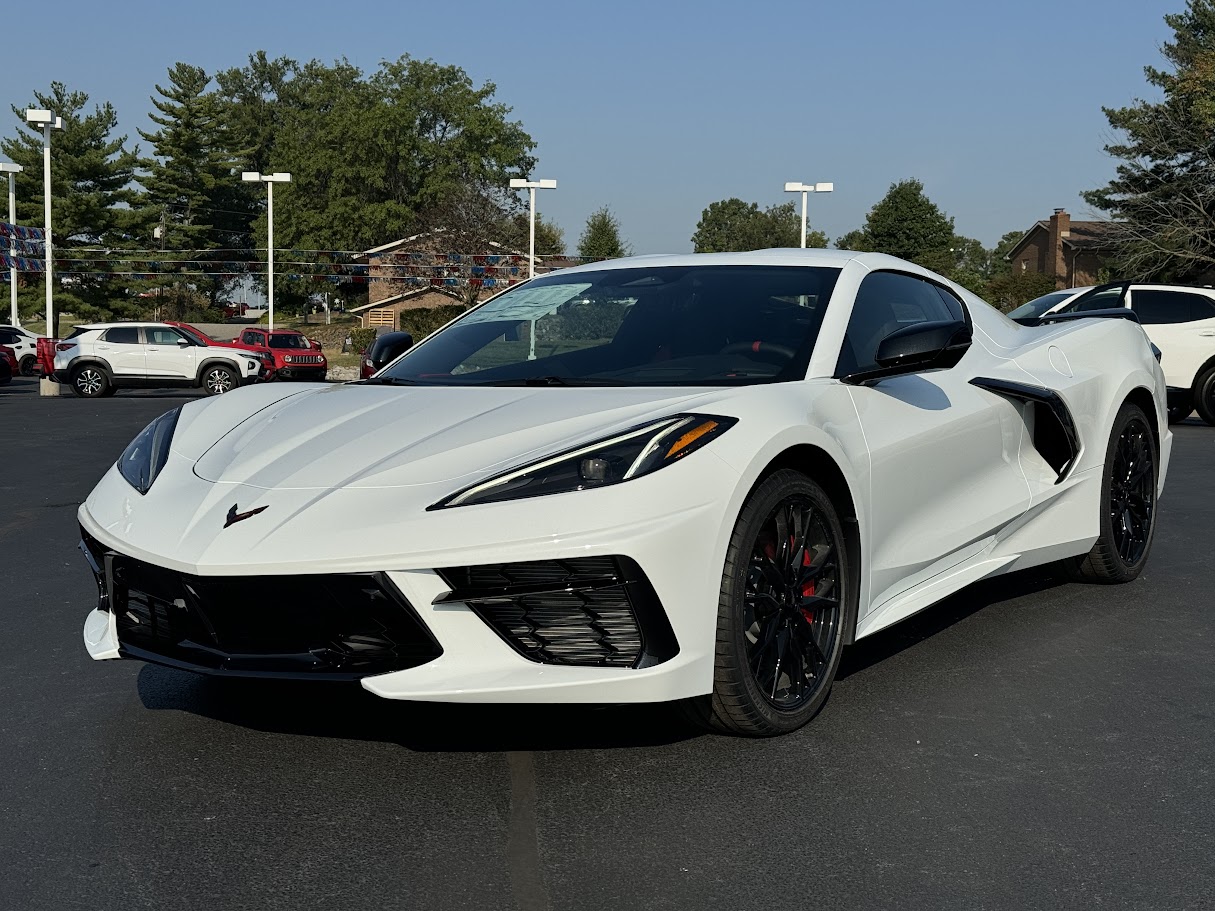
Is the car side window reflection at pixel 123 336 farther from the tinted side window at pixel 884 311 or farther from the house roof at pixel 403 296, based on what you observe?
the house roof at pixel 403 296

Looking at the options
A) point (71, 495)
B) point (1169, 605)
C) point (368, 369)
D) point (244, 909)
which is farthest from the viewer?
point (71, 495)

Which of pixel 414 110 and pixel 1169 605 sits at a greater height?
pixel 414 110

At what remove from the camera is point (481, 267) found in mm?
61969

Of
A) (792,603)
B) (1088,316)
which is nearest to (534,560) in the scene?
(792,603)

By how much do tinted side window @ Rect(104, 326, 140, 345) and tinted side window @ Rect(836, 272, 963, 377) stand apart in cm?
2608

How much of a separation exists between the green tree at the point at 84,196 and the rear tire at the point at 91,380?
3760 cm

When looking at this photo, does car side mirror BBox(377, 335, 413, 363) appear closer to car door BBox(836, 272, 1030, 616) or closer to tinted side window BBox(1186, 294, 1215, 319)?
car door BBox(836, 272, 1030, 616)

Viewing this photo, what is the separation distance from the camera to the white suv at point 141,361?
28.1 metres

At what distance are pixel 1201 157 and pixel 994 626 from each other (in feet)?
150

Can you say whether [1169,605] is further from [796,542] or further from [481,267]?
[481,267]

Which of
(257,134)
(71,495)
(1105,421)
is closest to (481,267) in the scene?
(257,134)

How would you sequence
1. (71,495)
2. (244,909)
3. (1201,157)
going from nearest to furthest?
(244,909), (71,495), (1201,157)

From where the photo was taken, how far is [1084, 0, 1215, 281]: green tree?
4419cm

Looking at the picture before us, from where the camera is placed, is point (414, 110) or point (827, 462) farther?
point (414, 110)
